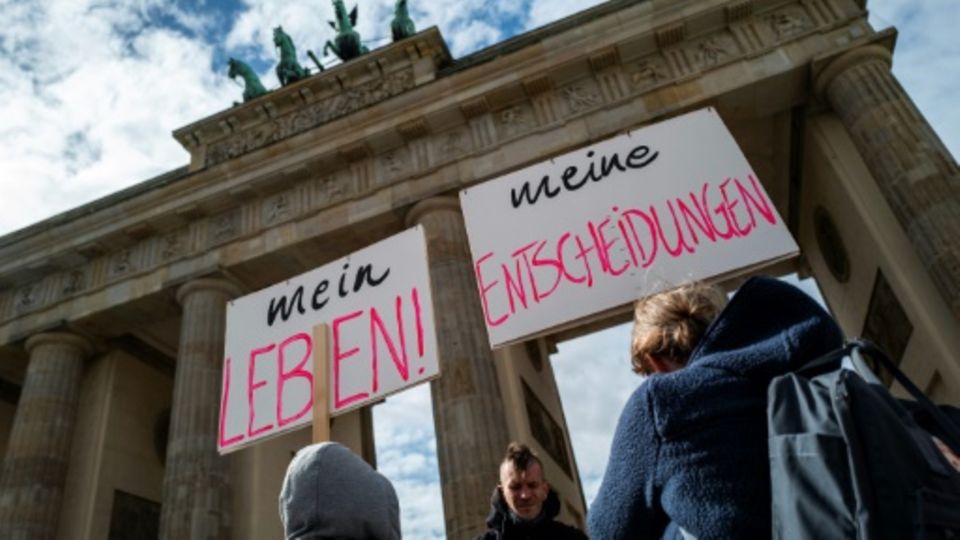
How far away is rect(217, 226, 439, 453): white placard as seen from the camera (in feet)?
16.8

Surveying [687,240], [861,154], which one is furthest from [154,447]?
[861,154]

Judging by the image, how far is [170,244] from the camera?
49.1 ft

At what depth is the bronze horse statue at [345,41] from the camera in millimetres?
17797

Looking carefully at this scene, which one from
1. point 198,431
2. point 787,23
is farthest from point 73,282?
point 787,23

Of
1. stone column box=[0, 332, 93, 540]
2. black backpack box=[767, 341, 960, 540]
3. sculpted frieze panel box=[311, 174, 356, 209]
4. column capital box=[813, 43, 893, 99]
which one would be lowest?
black backpack box=[767, 341, 960, 540]

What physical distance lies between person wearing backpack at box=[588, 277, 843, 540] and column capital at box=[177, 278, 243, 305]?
13.4m

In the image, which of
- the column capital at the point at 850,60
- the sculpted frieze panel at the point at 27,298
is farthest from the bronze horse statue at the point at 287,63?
the column capital at the point at 850,60

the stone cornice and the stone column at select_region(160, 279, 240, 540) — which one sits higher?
the stone cornice

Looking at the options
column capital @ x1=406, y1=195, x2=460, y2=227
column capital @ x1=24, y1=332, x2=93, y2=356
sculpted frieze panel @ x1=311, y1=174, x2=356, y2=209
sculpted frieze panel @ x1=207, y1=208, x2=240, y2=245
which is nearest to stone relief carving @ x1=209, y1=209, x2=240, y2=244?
sculpted frieze panel @ x1=207, y1=208, x2=240, y2=245

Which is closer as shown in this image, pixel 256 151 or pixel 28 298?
pixel 256 151

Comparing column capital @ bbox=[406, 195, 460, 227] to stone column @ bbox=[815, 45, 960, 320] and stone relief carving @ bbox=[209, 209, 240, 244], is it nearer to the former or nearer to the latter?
stone relief carving @ bbox=[209, 209, 240, 244]

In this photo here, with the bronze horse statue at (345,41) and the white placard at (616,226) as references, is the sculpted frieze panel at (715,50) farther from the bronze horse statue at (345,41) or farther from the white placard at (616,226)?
the bronze horse statue at (345,41)

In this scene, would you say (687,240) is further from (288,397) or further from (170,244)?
(170,244)

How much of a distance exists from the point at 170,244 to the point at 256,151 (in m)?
2.90
